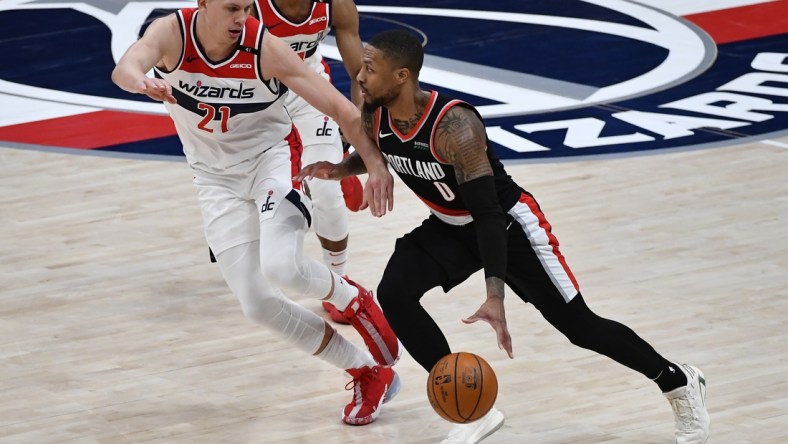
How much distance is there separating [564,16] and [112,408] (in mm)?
8195

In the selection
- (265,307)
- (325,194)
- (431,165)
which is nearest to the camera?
(431,165)

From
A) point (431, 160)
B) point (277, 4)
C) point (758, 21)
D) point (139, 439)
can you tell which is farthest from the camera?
point (758, 21)

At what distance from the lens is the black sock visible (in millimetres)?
5199

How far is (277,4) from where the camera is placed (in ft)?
22.4

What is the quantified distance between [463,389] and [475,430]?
1.32 feet

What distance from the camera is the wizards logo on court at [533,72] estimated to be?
32.8 ft

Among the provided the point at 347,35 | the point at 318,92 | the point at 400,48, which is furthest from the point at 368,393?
the point at 347,35

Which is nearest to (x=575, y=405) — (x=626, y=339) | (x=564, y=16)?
(x=626, y=339)

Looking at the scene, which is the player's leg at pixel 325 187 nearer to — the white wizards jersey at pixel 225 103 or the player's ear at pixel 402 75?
the white wizards jersey at pixel 225 103

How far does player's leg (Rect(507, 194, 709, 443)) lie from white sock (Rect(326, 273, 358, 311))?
0.92 metres

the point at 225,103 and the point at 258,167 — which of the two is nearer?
the point at 225,103

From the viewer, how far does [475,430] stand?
518 centimetres

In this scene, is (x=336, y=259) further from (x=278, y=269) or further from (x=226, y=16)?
(x=226, y=16)

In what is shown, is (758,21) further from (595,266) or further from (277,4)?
(277,4)
